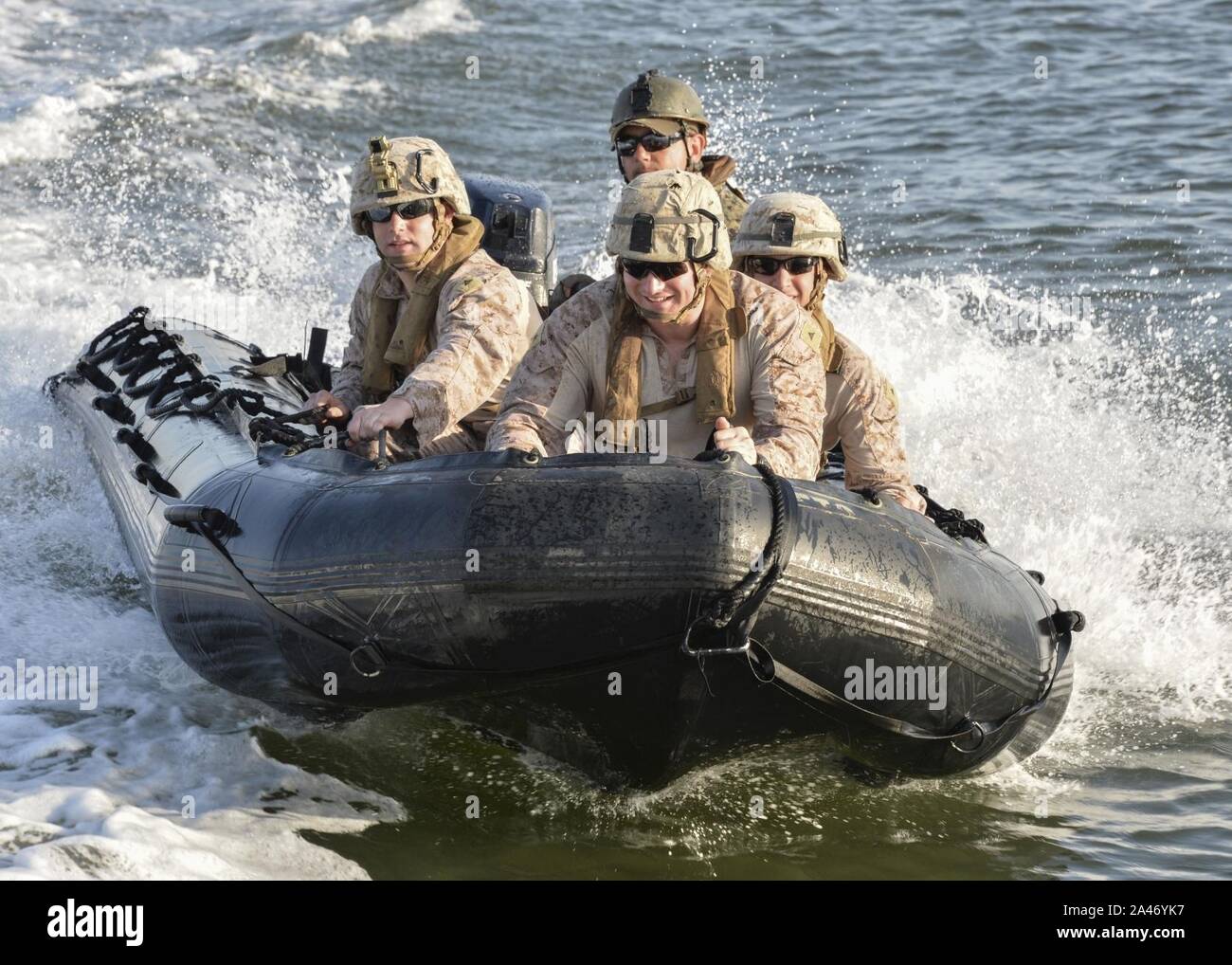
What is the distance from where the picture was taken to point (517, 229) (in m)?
6.89

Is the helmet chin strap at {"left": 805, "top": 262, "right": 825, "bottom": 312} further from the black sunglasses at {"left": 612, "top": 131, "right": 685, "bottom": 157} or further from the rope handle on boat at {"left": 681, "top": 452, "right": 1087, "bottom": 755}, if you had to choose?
the black sunglasses at {"left": 612, "top": 131, "right": 685, "bottom": 157}

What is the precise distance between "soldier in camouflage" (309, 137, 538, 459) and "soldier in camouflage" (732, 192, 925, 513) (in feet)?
2.72

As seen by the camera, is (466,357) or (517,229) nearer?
(466,357)

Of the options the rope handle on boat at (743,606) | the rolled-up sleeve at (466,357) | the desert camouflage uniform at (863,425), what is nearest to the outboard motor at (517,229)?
the rolled-up sleeve at (466,357)

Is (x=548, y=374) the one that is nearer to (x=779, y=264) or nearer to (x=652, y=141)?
(x=779, y=264)

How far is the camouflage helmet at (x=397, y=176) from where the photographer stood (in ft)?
17.2

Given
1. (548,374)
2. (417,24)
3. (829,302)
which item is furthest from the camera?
(417,24)

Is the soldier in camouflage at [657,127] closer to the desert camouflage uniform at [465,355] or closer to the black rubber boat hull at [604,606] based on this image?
the desert camouflage uniform at [465,355]

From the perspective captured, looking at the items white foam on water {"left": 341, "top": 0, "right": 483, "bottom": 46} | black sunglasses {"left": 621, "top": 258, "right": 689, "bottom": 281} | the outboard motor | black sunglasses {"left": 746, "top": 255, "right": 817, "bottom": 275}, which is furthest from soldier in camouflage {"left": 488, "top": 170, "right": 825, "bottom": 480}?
white foam on water {"left": 341, "top": 0, "right": 483, "bottom": 46}

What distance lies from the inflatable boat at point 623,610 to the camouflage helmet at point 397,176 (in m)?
0.92

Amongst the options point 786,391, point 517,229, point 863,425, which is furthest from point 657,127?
point 786,391

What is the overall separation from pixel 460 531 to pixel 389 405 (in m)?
1.05

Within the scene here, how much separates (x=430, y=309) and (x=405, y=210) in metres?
0.34
